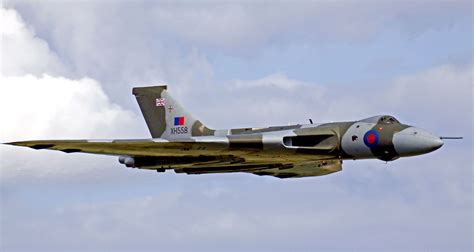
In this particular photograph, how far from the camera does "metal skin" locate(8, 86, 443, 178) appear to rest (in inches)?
1323

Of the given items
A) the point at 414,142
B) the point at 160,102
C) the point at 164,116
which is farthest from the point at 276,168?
the point at 414,142

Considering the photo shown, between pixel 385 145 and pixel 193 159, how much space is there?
8.16 metres

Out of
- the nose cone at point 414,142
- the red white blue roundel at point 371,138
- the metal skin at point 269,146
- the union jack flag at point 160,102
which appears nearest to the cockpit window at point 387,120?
the metal skin at point 269,146

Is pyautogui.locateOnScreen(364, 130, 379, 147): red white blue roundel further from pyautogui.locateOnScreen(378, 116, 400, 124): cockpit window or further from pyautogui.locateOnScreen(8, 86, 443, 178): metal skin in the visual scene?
pyautogui.locateOnScreen(378, 116, 400, 124): cockpit window

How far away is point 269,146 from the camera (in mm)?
34469

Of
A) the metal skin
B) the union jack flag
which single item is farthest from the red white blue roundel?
the union jack flag

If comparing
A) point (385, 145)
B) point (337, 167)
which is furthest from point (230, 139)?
point (337, 167)

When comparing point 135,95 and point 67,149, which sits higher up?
point 135,95

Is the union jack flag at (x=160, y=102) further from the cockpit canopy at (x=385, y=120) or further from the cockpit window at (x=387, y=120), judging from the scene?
the cockpit window at (x=387, y=120)

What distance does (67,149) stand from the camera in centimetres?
3434

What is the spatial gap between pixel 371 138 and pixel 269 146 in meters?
4.11

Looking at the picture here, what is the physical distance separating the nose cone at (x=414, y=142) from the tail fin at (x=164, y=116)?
9574 mm

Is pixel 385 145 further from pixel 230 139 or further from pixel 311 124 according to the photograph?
pixel 230 139

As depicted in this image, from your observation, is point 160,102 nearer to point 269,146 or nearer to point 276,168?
point 276,168
